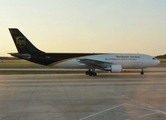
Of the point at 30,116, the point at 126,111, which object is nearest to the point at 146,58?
the point at 126,111

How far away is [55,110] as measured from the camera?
9.50m

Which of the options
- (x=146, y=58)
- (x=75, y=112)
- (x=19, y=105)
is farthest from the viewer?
(x=146, y=58)

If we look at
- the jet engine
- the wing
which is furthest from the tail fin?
the jet engine

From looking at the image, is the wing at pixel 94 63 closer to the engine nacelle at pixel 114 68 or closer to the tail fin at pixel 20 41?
the engine nacelle at pixel 114 68

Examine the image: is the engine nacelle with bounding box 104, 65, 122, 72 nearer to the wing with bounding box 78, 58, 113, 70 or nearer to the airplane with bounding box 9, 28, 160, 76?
the airplane with bounding box 9, 28, 160, 76

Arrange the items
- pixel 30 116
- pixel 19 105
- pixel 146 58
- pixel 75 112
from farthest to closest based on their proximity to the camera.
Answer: pixel 146 58 → pixel 19 105 → pixel 75 112 → pixel 30 116

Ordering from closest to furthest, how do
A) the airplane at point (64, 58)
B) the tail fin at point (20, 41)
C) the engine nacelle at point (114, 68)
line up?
1. the engine nacelle at point (114, 68)
2. the airplane at point (64, 58)
3. the tail fin at point (20, 41)

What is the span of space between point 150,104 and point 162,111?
1.44m

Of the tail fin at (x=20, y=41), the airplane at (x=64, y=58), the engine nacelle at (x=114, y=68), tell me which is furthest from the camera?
the tail fin at (x=20, y=41)

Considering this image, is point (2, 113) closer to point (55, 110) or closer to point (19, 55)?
point (55, 110)

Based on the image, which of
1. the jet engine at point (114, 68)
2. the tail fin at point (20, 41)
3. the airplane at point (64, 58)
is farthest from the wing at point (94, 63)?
the tail fin at point (20, 41)

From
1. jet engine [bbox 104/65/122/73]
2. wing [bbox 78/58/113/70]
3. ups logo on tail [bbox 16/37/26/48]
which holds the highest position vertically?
ups logo on tail [bbox 16/37/26/48]

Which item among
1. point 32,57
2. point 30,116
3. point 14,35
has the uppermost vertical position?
point 14,35

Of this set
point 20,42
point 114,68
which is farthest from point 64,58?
point 114,68
